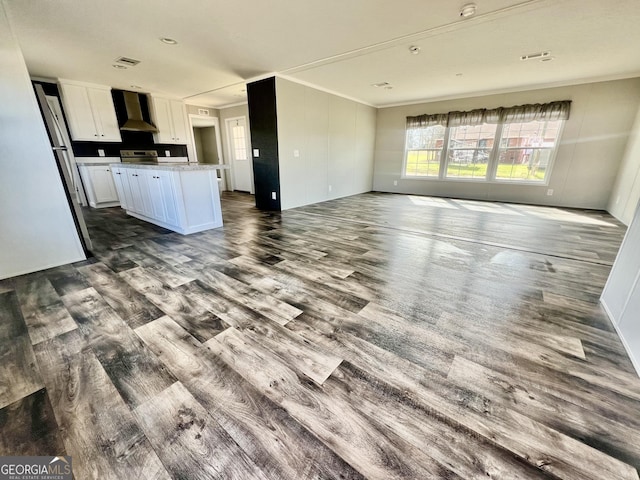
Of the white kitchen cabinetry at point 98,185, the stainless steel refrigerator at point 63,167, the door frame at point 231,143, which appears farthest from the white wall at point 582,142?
the white kitchen cabinetry at point 98,185

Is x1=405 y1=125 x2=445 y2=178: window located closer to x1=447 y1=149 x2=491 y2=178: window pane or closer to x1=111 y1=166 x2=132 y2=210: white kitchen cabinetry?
x1=447 y1=149 x2=491 y2=178: window pane

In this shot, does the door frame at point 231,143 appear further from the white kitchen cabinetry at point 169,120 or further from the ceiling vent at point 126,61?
the ceiling vent at point 126,61

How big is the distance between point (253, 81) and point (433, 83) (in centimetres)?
347

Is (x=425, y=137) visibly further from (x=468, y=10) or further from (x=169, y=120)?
(x=169, y=120)

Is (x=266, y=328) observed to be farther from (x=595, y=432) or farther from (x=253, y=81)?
(x=253, y=81)

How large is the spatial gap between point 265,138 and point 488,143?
510 centimetres

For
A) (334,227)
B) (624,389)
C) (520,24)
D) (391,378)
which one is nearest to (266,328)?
(391,378)

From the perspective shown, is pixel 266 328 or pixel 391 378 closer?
pixel 391 378

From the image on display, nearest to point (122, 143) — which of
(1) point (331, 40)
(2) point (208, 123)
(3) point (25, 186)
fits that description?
(2) point (208, 123)

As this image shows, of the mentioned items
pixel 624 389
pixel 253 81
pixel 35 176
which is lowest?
pixel 624 389

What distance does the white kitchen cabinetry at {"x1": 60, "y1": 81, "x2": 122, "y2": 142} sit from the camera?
16.4 ft

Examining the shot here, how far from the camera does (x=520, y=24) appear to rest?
2.81 m

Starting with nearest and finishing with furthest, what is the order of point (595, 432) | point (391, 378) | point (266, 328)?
point (595, 432)
point (391, 378)
point (266, 328)

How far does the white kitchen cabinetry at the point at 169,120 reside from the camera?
612cm
